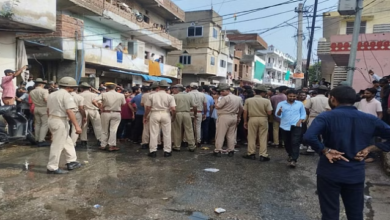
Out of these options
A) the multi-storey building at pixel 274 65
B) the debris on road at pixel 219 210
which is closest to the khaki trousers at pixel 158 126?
the debris on road at pixel 219 210

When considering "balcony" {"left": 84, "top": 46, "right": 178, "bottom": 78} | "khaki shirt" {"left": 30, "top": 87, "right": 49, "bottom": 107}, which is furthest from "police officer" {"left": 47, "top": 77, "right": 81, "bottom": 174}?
"balcony" {"left": 84, "top": 46, "right": 178, "bottom": 78}

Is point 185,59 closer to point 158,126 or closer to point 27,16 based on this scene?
point 27,16

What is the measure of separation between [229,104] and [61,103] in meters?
3.48

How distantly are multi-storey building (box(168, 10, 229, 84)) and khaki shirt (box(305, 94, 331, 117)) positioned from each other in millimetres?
22740

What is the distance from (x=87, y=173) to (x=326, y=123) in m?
4.25

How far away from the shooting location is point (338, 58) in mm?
14148

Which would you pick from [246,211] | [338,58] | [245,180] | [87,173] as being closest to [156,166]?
[87,173]

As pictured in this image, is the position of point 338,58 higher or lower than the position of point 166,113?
higher

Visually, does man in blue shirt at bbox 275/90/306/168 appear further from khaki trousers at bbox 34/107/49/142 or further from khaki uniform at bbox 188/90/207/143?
khaki trousers at bbox 34/107/49/142

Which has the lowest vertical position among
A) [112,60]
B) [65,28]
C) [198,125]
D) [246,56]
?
[198,125]

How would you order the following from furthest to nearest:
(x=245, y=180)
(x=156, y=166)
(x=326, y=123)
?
1. (x=156, y=166)
2. (x=245, y=180)
3. (x=326, y=123)

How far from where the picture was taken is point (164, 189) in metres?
4.74

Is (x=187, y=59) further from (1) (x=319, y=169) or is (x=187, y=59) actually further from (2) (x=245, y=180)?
(1) (x=319, y=169)

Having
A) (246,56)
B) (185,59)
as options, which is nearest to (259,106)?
(185,59)
